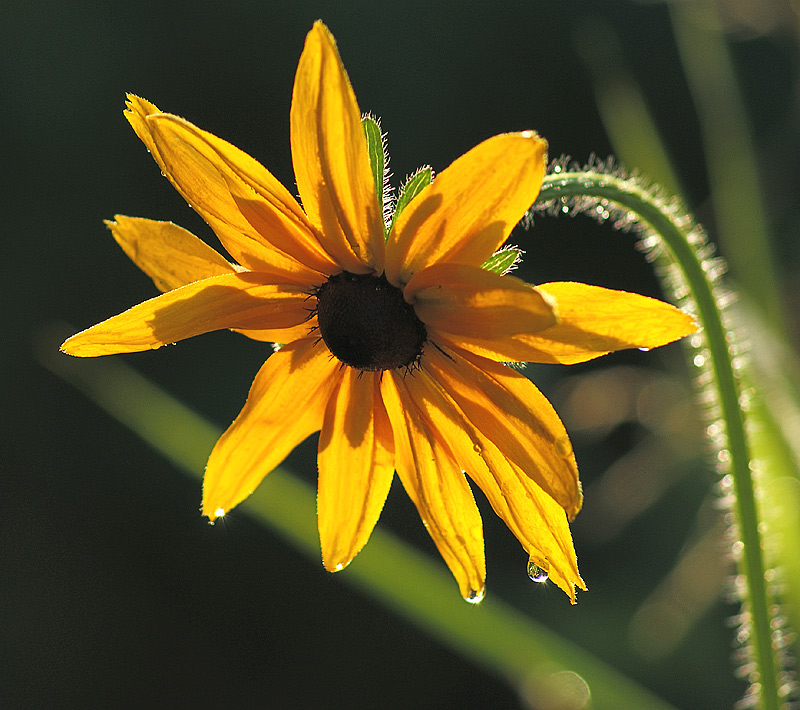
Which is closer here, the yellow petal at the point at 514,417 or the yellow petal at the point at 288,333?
the yellow petal at the point at 514,417

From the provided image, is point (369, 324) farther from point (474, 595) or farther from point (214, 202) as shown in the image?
point (474, 595)

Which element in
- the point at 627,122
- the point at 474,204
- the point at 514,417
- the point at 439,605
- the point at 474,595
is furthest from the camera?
the point at 627,122

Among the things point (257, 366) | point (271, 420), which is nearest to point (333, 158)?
point (271, 420)

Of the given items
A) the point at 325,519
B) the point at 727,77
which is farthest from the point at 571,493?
the point at 727,77

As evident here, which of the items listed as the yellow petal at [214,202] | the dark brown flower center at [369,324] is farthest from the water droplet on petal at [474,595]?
the yellow petal at [214,202]

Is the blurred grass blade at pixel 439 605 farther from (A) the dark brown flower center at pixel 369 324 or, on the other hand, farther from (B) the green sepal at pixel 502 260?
(B) the green sepal at pixel 502 260

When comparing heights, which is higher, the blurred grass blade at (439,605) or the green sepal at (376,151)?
the green sepal at (376,151)
